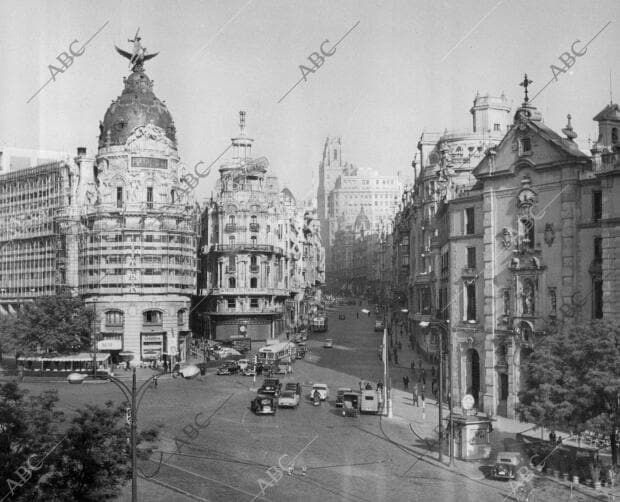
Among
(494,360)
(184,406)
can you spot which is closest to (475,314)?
(494,360)

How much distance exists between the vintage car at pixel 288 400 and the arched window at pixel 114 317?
3241 cm

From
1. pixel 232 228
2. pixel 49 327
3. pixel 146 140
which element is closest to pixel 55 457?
pixel 49 327

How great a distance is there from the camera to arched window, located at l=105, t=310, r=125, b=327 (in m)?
80.1

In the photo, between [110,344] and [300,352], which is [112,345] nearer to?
[110,344]

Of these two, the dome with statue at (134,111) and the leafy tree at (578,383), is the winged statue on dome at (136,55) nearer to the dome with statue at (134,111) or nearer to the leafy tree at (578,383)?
the dome with statue at (134,111)

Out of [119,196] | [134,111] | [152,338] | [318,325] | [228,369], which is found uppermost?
[134,111]

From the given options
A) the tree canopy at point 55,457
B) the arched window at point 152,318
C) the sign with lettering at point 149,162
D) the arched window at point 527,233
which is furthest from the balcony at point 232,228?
the tree canopy at point 55,457

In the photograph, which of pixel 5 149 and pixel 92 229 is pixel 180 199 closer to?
pixel 92 229

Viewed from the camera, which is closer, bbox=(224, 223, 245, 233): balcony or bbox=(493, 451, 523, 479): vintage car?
bbox=(493, 451, 523, 479): vintage car

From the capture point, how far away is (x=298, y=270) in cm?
13038

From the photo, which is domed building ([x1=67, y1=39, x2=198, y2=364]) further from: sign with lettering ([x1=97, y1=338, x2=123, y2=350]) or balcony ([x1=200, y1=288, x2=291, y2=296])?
balcony ([x1=200, y1=288, x2=291, y2=296])

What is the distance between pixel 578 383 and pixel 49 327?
167 feet

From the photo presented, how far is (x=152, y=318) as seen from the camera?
81.3 metres

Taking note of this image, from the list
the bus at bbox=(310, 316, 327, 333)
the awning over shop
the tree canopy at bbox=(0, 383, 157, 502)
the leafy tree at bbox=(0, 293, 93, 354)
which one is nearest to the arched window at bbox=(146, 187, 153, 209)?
the leafy tree at bbox=(0, 293, 93, 354)
